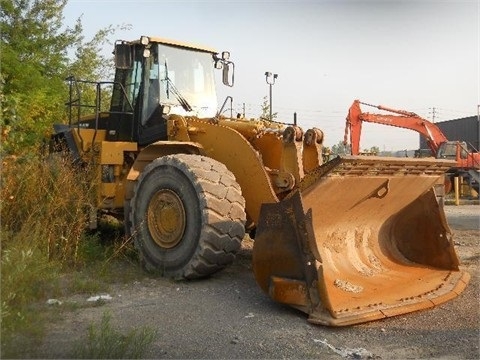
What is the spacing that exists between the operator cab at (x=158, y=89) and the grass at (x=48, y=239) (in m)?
0.90

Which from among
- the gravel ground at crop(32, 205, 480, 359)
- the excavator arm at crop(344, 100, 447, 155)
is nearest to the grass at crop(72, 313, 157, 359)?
the gravel ground at crop(32, 205, 480, 359)

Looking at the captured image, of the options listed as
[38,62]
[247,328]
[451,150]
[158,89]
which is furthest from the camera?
[451,150]

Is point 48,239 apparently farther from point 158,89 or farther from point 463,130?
point 463,130

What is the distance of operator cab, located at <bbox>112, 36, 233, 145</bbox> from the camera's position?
299 inches

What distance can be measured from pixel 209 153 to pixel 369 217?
195 cm

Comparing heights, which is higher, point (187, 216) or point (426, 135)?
point (426, 135)

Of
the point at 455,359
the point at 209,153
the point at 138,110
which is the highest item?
the point at 138,110

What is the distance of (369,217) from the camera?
21.2 feet

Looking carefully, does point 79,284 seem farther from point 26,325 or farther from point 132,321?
point 26,325

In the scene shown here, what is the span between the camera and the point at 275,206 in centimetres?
505

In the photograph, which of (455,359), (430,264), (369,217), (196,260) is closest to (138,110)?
(196,260)

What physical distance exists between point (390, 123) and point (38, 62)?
11.7m

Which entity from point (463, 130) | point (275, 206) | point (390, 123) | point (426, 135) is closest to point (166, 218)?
point (275, 206)

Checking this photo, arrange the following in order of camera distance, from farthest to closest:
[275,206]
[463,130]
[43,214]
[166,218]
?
[463,130] < [43,214] < [166,218] < [275,206]
